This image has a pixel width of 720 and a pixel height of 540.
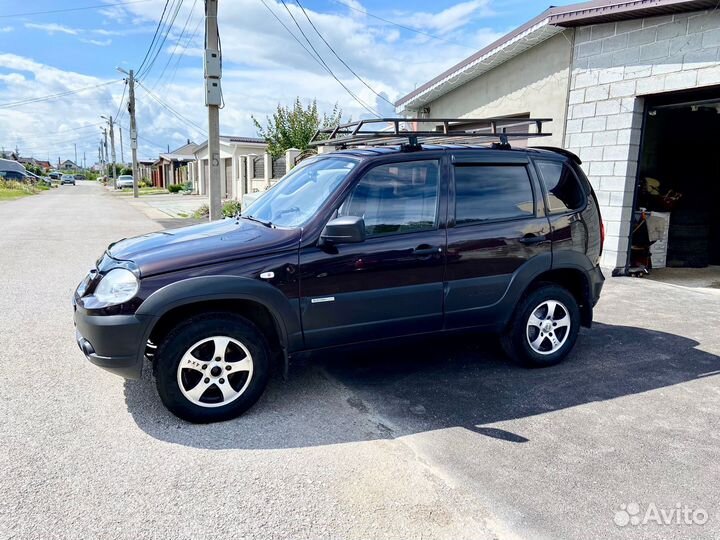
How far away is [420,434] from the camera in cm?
356

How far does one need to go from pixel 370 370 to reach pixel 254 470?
1712mm

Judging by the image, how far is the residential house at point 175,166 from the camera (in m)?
47.2

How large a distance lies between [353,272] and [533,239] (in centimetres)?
169

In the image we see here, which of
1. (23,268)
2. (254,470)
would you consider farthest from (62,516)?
(23,268)

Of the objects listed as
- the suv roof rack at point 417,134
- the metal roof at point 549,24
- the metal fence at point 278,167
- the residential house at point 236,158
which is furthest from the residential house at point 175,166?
the suv roof rack at point 417,134

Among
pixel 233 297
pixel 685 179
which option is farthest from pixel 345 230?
pixel 685 179

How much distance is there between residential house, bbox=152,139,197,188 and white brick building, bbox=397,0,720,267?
37224 millimetres

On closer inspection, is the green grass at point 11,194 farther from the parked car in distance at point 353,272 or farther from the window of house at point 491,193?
the window of house at point 491,193

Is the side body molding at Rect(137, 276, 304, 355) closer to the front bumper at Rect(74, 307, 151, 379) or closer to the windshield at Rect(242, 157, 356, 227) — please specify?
the front bumper at Rect(74, 307, 151, 379)

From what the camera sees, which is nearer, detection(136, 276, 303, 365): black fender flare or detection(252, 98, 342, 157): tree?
detection(136, 276, 303, 365): black fender flare

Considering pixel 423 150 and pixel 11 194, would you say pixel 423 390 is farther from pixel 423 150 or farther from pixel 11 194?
pixel 11 194

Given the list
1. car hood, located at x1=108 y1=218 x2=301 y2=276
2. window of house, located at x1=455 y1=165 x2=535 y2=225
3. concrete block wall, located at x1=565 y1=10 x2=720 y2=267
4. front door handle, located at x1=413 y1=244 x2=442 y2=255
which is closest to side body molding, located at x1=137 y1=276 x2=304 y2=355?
car hood, located at x1=108 y1=218 x2=301 y2=276

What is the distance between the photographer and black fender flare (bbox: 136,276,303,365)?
3.41 meters

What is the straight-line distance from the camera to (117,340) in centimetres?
341
